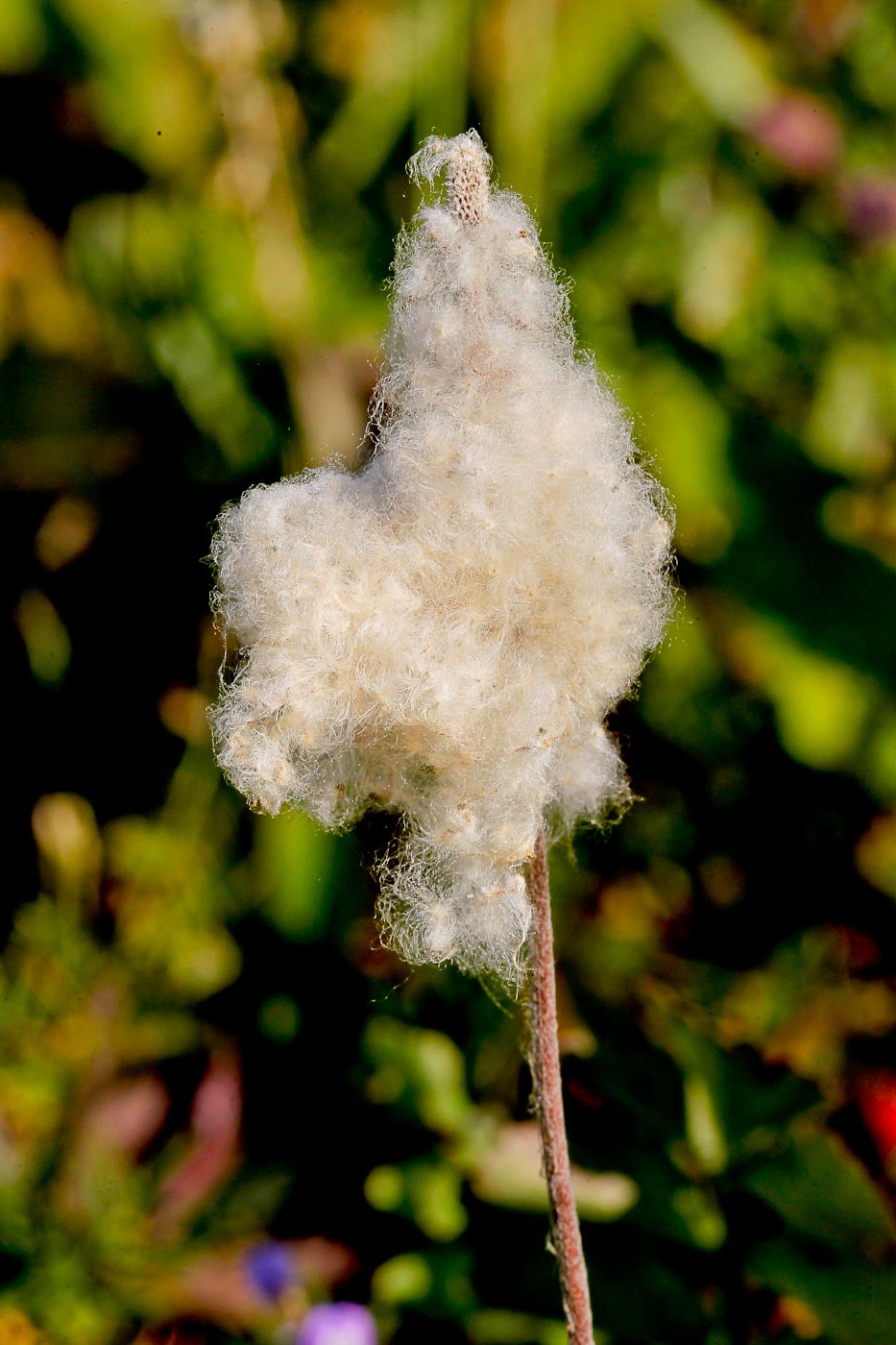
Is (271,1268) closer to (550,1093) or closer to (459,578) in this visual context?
(550,1093)

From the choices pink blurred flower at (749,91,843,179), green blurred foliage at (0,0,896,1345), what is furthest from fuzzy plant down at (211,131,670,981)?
pink blurred flower at (749,91,843,179)

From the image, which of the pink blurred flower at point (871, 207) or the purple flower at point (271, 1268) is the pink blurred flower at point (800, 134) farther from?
the purple flower at point (271, 1268)

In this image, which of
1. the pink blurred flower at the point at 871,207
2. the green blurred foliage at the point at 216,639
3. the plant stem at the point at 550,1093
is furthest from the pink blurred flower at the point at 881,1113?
the pink blurred flower at the point at 871,207

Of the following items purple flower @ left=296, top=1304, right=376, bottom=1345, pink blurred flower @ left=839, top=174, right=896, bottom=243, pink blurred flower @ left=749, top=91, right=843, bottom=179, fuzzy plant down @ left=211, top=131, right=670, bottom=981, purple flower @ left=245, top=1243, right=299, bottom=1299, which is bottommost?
purple flower @ left=296, top=1304, right=376, bottom=1345

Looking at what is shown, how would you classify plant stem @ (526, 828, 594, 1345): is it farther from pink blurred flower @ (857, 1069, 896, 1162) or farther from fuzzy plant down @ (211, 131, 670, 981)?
pink blurred flower @ (857, 1069, 896, 1162)

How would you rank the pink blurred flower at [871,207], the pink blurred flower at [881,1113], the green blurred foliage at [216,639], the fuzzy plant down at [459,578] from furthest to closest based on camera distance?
the pink blurred flower at [871,207]
the green blurred foliage at [216,639]
the pink blurred flower at [881,1113]
the fuzzy plant down at [459,578]

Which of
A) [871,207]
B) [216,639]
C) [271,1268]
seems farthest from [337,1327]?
[871,207]

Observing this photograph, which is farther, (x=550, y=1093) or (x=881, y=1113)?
(x=881, y=1113)
